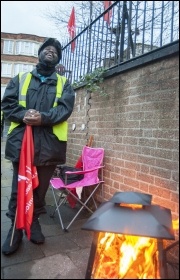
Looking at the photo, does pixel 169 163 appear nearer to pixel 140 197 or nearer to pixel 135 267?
pixel 140 197

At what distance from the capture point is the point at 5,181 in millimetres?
2023

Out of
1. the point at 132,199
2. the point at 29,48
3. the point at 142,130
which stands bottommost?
the point at 132,199

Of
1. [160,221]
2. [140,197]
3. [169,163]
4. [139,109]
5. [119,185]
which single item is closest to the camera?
[160,221]

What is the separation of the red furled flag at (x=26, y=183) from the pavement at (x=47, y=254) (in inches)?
4.6

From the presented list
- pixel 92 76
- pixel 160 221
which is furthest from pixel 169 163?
pixel 92 76

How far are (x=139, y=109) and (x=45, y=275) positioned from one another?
195cm

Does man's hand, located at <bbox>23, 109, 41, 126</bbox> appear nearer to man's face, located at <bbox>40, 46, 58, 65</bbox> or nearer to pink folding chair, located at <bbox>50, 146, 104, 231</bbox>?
man's face, located at <bbox>40, 46, 58, 65</bbox>

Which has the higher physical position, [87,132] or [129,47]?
[129,47]

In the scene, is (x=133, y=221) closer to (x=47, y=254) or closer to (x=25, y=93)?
(x=47, y=254)

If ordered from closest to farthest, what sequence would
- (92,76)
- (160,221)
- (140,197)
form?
(160,221), (140,197), (92,76)

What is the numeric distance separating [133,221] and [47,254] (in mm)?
1063

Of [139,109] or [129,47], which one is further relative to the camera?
[129,47]

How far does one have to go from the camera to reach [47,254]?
2457 mm

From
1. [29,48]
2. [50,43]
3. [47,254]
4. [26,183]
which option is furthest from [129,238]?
[50,43]
